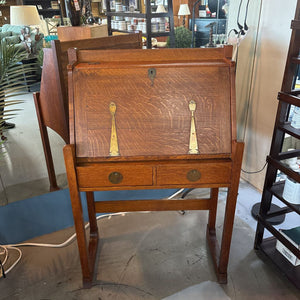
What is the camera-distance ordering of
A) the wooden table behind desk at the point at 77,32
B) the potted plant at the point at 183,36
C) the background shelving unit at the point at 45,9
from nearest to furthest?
the wooden table behind desk at the point at 77,32 < the potted plant at the point at 183,36 < the background shelving unit at the point at 45,9

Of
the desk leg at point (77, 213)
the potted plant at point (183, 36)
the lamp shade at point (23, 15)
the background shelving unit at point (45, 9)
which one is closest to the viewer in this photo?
the desk leg at point (77, 213)

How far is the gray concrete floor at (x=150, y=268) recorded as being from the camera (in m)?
1.61

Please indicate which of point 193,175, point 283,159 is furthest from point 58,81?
point 283,159

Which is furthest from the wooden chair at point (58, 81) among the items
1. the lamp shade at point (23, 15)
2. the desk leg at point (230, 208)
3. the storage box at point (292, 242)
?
the lamp shade at point (23, 15)

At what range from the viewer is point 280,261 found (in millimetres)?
1712

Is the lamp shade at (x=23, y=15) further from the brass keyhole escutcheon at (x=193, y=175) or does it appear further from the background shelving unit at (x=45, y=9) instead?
the background shelving unit at (x=45, y=9)

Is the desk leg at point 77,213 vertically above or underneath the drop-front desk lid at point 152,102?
underneath

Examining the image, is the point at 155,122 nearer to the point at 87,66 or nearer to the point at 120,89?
the point at 120,89

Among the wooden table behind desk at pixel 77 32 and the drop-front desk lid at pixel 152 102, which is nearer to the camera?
the drop-front desk lid at pixel 152 102

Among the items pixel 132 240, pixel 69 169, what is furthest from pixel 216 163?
pixel 132 240

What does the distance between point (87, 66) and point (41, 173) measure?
1.16 m

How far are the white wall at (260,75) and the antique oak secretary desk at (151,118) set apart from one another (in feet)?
3.15

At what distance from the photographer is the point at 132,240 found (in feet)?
6.53

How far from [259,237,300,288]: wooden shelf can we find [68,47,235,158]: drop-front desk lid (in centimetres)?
85
